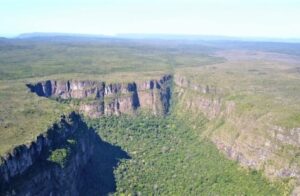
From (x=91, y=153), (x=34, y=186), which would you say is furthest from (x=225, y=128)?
(x=34, y=186)

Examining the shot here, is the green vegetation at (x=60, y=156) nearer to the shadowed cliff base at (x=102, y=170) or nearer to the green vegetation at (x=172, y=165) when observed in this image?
the shadowed cliff base at (x=102, y=170)

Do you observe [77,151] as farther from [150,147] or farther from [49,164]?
[150,147]

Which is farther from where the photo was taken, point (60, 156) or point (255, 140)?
point (255, 140)

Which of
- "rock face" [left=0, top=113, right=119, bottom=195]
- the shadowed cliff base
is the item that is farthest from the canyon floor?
the shadowed cliff base

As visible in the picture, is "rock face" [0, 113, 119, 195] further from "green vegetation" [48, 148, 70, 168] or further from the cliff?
the cliff

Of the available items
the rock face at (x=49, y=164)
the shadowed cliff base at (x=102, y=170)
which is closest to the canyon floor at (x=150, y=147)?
the rock face at (x=49, y=164)

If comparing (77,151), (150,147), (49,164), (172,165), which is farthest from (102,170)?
(49,164)
